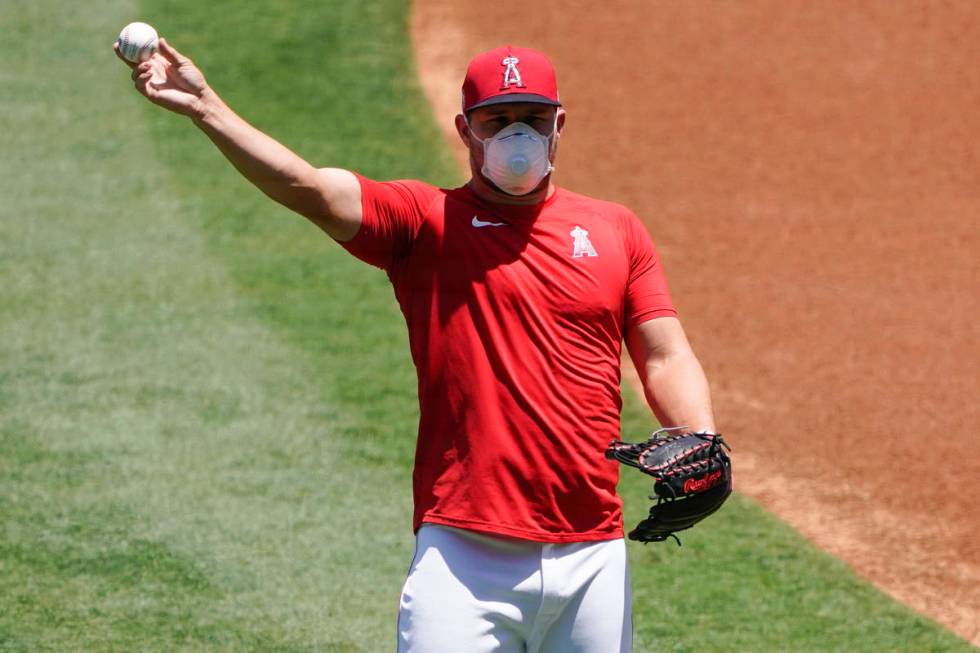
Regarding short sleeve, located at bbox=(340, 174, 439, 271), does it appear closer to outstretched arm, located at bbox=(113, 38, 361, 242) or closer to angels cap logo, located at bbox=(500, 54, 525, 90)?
outstretched arm, located at bbox=(113, 38, 361, 242)

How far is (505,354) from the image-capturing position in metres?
3.56

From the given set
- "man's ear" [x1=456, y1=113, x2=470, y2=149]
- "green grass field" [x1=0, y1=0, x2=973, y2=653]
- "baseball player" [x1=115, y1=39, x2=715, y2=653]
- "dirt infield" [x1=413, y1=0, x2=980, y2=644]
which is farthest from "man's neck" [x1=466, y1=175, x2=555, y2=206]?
"dirt infield" [x1=413, y1=0, x2=980, y2=644]

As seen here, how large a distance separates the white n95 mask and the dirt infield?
3.77m

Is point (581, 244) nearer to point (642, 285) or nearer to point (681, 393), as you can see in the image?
point (642, 285)

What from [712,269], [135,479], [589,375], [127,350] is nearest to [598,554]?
[589,375]

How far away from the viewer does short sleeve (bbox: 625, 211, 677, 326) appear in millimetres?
3773

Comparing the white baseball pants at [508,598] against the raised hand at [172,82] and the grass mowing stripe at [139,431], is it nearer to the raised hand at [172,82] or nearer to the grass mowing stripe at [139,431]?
the raised hand at [172,82]

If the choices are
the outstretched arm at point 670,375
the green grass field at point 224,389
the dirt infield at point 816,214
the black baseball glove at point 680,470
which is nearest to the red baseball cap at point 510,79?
the outstretched arm at point 670,375

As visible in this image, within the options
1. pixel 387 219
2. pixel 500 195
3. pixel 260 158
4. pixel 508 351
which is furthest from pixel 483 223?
pixel 260 158

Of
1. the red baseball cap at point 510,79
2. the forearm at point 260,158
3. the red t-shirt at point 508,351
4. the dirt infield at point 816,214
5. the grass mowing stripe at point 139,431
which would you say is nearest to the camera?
the forearm at point 260,158

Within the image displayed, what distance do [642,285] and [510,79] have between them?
663mm

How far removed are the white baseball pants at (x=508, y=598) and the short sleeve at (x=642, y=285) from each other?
25.5 inches

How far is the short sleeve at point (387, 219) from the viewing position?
359cm

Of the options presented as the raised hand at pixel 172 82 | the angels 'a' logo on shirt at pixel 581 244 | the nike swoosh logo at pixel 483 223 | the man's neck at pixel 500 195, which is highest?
the raised hand at pixel 172 82
